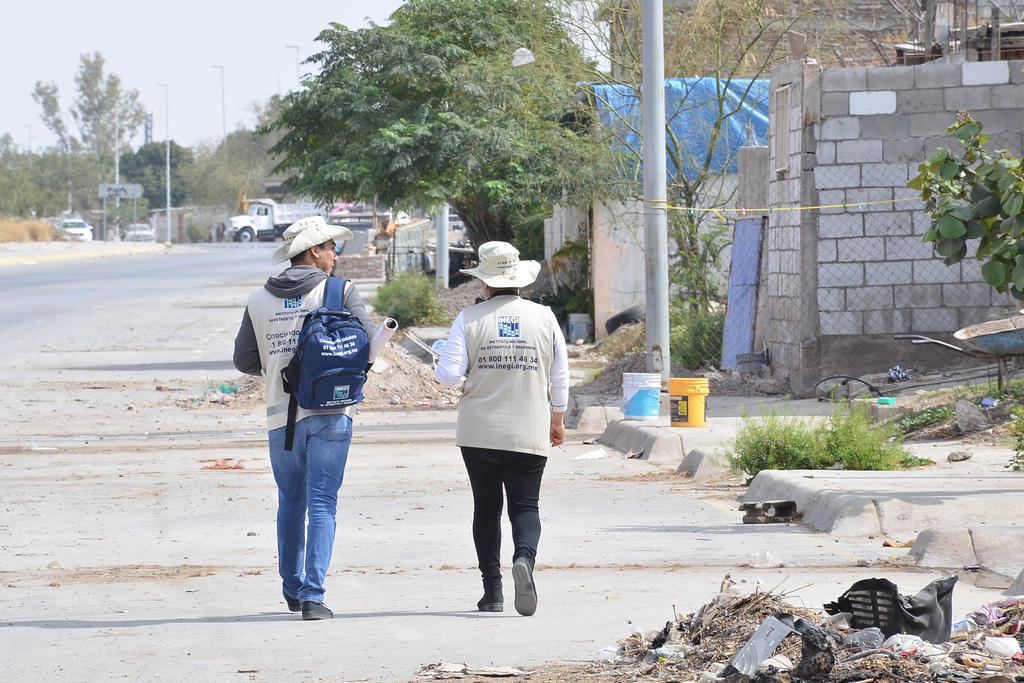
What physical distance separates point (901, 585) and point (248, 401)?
495 inches

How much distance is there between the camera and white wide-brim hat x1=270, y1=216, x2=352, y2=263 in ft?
22.6

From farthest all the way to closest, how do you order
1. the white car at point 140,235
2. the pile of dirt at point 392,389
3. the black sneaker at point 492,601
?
the white car at point 140,235 → the pile of dirt at point 392,389 → the black sneaker at point 492,601

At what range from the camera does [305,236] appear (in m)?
6.89

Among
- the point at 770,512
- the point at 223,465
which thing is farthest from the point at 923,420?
the point at 223,465

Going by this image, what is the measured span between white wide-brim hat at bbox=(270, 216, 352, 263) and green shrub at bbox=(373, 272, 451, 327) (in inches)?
891

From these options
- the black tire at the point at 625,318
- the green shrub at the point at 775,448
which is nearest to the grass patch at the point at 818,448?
the green shrub at the point at 775,448

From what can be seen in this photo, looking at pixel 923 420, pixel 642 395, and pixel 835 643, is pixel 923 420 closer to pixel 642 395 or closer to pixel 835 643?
pixel 642 395

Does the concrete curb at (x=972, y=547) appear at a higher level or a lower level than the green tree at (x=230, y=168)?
lower

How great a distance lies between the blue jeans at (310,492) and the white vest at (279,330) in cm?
9

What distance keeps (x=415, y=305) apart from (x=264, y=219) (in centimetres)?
6803

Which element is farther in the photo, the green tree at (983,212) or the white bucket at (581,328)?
the white bucket at (581,328)

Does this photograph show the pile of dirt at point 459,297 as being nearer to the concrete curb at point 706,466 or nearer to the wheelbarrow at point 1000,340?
the wheelbarrow at point 1000,340

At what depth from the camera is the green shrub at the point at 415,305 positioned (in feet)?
99.2

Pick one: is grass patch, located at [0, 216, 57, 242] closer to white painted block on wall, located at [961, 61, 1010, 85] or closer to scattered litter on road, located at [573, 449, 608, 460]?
white painted block on wall, located at [961, 61, 1010, 85]
